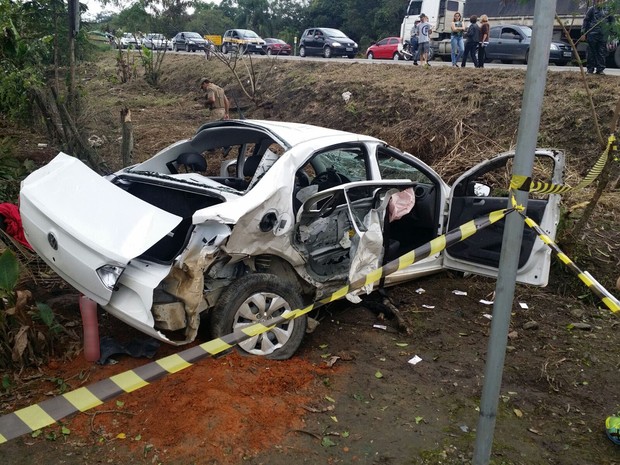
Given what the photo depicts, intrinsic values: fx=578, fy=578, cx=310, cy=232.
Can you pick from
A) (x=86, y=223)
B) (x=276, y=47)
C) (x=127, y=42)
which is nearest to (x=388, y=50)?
(x=276, y=47)

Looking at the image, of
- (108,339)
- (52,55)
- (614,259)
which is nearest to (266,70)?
(52,55)

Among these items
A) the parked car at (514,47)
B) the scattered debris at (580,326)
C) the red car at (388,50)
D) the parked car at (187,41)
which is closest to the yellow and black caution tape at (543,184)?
the scattered debris at (580,326)

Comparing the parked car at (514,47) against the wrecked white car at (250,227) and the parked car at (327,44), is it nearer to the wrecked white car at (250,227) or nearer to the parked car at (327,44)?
the parked car at (327,44)

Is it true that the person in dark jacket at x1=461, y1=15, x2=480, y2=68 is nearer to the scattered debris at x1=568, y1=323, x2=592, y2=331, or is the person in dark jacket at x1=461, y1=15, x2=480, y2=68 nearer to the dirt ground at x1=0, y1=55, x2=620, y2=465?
the dirt ground at x1=0, y1=55, x2=620, y2=465

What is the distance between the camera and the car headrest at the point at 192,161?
5.56 m

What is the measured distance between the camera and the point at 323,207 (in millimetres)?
4582

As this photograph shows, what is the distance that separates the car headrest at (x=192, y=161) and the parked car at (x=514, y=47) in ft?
50.3

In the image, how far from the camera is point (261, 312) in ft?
13.8

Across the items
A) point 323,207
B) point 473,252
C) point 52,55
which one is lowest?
point 473,252

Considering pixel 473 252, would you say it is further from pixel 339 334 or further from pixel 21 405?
pixel 21 405

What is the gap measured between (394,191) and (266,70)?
1682cm

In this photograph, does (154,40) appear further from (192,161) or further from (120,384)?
(120,384)

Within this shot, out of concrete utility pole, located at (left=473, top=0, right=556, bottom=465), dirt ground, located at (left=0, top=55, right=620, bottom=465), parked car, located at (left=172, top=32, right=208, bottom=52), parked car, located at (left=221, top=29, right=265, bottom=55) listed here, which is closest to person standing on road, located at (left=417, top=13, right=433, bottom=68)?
dirt ground, located at (left=0, top=55, right=620, bottom=465)

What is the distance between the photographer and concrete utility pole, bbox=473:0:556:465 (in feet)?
7.22
